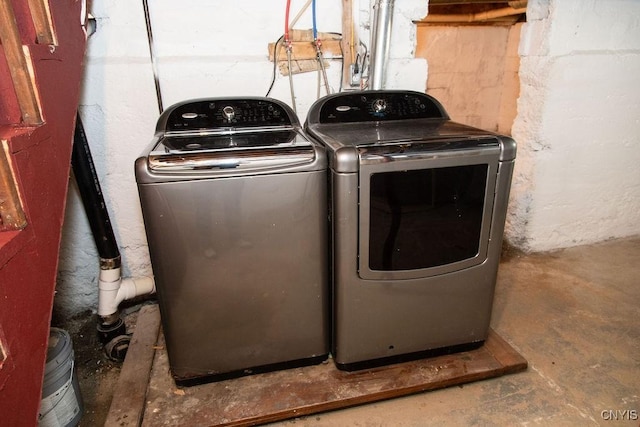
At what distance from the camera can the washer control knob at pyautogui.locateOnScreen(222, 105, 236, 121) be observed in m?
1.59

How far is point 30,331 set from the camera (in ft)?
2.86

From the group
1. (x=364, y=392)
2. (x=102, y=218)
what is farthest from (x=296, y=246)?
(x=102, y=218)

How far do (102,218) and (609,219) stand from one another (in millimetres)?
3050

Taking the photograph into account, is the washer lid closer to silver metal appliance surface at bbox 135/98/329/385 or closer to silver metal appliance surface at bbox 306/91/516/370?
silver metal appliance surface at bbox 135/98/329/385

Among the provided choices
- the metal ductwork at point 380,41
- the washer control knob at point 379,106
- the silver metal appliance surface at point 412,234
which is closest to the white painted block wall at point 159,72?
the metal ductwork at point 380,41

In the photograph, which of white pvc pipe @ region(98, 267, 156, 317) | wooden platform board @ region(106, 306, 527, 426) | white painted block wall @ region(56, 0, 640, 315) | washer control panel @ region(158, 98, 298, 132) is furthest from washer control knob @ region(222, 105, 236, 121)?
wooden platform board @ region(106, 306, 527, 426)


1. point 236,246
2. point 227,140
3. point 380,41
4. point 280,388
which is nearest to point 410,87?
point 380,41

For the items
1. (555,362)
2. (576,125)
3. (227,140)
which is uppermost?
(227,140)

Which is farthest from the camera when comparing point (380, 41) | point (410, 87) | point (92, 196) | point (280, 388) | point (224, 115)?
point (410, 87)

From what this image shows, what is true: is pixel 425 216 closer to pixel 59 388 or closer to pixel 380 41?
pixel 380 41

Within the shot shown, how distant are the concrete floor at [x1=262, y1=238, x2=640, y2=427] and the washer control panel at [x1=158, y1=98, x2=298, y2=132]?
114 cm

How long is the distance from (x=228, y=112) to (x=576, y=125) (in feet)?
6.60

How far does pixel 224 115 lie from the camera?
1.59 meters

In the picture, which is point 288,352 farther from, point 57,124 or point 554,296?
point 554,296
